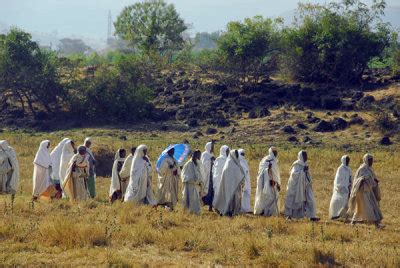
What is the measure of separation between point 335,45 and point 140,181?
2751cm

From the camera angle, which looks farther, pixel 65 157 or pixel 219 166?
pixel 65 157

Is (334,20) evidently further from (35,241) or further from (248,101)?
(35,241)

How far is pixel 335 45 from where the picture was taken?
137ft

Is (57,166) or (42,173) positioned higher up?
(57,166)

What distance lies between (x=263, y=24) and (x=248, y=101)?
6.13 metres

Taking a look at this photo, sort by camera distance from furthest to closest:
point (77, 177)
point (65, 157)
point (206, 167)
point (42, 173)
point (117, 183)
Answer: point (206, 167) < point (65, 157) < point (42, 173) < point (117, 183) < point (77, 177)

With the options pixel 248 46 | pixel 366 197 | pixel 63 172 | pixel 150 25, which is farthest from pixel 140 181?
pixel 150 25

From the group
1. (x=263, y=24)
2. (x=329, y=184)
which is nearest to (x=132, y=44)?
(x=263, y=24)

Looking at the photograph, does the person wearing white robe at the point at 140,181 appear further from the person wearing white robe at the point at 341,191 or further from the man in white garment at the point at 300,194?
the person wearing white robe at the point at 341,191

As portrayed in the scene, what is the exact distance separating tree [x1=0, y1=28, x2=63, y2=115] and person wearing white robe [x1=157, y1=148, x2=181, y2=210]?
25.3 meters

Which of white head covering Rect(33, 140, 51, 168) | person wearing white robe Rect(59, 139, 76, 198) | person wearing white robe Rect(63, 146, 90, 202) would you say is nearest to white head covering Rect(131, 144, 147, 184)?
person wearing white robe Rect(63, 146, 90, 202)

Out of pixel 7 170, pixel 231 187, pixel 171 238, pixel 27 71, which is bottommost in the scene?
pixel 171 238

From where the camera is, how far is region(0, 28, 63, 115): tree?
40531 mm

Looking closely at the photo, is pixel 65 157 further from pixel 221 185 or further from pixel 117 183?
pixel 221 185
